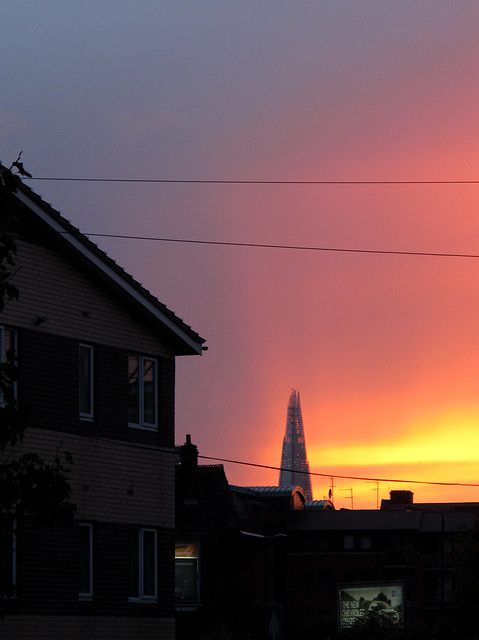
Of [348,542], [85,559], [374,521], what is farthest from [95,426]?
[374,521]

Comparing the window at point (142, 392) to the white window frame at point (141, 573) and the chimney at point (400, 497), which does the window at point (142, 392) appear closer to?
the white window frame at point (141, 573)

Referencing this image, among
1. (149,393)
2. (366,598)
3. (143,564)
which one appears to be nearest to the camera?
(143,564)

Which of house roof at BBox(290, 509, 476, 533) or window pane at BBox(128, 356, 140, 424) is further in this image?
house roof at BBox(290, 509, 476, 533)

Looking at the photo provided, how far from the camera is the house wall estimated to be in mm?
24469

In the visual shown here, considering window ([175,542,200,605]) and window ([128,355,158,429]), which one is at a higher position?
window ([128,355,158,429])

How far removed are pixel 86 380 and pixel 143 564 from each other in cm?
452

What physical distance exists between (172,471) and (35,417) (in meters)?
4.79

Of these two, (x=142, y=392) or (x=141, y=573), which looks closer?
(x=141, y=573)

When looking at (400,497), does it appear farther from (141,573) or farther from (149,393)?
(141,573)

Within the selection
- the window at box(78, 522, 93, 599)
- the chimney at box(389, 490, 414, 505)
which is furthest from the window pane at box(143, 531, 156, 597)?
the chimney at box(389, 490, 414, 505)

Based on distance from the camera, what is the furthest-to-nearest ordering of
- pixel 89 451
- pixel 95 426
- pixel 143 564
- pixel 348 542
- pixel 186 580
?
pixel 348 542 < pixel 186 580 < pixel 143 564 < pixel 95 426 < pixel 89 451

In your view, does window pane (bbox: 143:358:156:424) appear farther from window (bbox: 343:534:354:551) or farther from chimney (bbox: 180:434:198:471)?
window (bbox: 343:534:354:551)

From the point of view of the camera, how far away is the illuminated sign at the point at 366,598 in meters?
55.2

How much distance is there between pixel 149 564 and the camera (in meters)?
27.6
